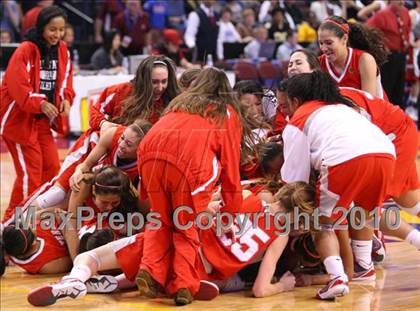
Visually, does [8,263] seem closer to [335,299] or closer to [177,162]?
[177,162]

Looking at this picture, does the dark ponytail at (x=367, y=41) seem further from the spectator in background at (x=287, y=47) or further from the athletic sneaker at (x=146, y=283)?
the spectator in background at (x=287, y=47)

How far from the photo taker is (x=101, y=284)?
586cm

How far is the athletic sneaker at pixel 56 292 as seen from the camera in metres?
5.40

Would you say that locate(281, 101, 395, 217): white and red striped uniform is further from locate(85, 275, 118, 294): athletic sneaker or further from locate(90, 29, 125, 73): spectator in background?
locate(90, 29, 125, 73): spectator in background

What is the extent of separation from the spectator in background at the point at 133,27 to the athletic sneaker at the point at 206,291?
948cm

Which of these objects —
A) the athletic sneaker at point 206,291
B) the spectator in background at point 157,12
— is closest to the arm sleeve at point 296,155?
the athletic sneaker at point 206,291

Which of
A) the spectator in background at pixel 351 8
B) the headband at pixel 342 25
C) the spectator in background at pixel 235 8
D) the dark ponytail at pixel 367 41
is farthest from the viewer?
the spectator in background at pixel 235 8

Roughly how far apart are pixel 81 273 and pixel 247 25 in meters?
12.1

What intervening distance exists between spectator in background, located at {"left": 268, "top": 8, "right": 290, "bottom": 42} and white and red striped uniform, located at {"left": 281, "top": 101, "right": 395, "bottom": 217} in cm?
1100

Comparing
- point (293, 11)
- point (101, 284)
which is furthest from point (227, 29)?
point (101, 284)

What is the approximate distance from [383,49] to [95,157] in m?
2.16

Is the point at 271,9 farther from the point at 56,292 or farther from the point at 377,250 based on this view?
the point at 56,292

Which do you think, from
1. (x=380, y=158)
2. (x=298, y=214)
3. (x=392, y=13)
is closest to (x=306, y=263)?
(x=298, y=214)

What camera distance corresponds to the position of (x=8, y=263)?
22.0ft
